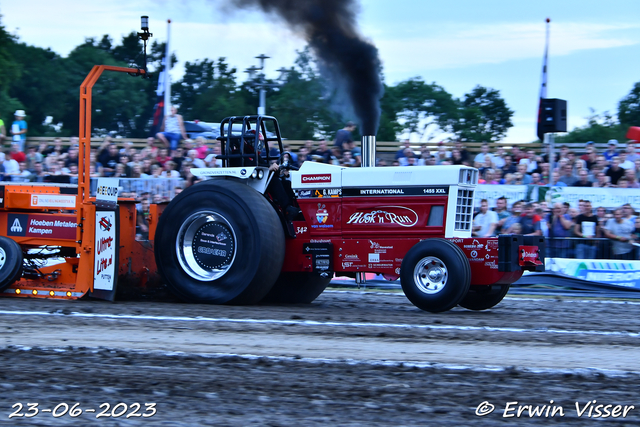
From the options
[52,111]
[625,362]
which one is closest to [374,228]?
[625,362]

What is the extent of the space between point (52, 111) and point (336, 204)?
4287 centimetres

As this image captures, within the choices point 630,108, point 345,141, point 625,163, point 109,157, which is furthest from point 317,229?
point 630,108

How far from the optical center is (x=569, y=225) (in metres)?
12.2

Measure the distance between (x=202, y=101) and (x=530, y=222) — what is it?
134ft

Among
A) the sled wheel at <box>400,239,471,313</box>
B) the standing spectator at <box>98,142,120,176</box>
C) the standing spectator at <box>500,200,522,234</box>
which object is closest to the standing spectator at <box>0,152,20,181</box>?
the standing spectator at <box>98,142,120,176</box>

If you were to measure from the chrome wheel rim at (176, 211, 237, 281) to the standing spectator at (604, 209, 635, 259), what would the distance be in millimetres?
5989

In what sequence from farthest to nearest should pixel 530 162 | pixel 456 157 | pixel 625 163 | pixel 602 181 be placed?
pixel 456 157
pixel 530 162
pixel 625 163
pixel 602 181

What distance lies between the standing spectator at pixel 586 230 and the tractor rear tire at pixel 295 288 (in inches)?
169

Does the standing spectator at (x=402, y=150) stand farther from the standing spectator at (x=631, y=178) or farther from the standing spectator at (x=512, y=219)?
the standing spectator at (x=631, y=178)

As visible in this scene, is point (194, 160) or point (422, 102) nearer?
point (194, 160)

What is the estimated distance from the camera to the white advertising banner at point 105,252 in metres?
9.07

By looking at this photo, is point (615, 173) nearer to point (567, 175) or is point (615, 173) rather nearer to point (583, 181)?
point (583, 181)

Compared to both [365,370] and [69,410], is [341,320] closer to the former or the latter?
[365,370]

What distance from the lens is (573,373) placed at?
17.4ft
